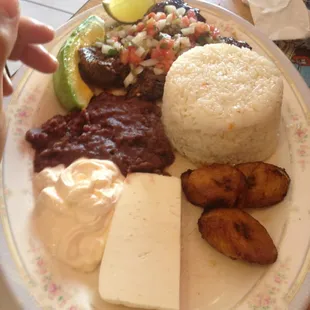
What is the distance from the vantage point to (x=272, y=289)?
5.24ft

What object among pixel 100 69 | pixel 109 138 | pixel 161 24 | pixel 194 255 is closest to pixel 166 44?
pixel 161 24

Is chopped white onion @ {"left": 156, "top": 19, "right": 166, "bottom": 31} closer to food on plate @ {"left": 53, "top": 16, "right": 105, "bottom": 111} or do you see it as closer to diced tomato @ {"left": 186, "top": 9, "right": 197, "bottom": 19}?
diced tomato @ {"left": 186, "top": 9, "right": 197, "bottom": 19}

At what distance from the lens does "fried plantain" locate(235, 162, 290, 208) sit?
1805 millimetres

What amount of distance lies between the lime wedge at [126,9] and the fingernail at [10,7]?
154 cm

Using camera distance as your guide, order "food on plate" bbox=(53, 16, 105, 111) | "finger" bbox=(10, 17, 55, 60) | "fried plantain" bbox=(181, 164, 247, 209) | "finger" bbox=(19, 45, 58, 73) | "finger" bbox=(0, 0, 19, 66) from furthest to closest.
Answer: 1. "food on plate" bbox=(53, 16, 105, 111)
2. "fried plantain" bbox=(181, 164, 247, 209)
3. "finger" bbox=(19, 45, 58, 73)
4. "finger" bbox=(10, 17, 55, 60)
5. "finger" bbox=(0, 0, 19, 66)

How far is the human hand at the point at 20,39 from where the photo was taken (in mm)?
1005

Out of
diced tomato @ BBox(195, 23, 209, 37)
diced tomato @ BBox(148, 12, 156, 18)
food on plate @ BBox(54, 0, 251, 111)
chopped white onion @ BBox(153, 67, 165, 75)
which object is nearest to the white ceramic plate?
food on plate @ BBox(54, 0, 251, 111)

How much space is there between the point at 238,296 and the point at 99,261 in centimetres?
58

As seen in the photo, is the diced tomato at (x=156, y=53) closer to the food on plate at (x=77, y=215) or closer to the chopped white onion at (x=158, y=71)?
the chopped white onion at (x=158, y=71)

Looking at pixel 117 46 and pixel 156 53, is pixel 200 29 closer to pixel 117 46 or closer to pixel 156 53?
pixel 156 53

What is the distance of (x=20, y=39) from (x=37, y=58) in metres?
0.10

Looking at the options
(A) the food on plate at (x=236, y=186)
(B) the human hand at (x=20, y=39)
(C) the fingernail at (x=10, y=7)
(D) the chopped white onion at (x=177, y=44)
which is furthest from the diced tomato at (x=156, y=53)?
(C) the fingernail at (x=10, y=7)

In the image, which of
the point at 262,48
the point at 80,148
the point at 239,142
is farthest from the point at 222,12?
the point at 80,148

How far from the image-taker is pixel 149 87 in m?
2.22
